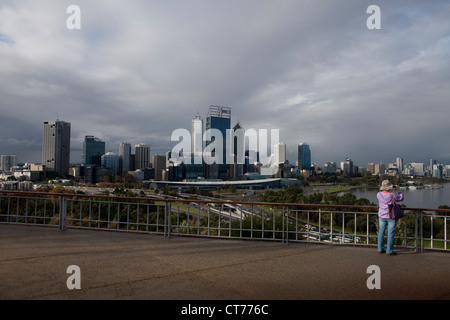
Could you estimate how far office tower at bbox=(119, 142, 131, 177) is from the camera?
94.6 metres

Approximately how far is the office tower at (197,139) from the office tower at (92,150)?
31.9 m

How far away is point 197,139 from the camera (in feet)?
369

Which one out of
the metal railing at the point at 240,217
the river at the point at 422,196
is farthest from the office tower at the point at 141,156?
the metal railing at the point at 240,217

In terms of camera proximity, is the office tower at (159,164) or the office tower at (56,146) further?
the office tower at (159,164)

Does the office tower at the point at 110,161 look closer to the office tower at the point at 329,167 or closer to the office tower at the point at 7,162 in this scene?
the office tower at the point at 7,162

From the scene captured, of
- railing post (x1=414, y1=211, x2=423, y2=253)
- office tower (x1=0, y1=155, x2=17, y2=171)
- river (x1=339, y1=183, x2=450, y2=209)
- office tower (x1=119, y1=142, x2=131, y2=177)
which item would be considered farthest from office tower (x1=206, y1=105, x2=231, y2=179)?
railing post (x1=414, y1=211, x2=423, y2=253)

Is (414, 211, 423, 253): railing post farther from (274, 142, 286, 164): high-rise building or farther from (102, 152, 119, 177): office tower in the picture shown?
(102, 152, 119, 177): office tower

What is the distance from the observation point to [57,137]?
81500 millimetres

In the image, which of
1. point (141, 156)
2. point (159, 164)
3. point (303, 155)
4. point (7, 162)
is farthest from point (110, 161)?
point (303, 155)

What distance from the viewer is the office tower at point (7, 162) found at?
93.6 metres

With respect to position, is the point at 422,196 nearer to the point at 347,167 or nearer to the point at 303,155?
the point at 347,167

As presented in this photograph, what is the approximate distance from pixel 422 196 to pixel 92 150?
98185mm
